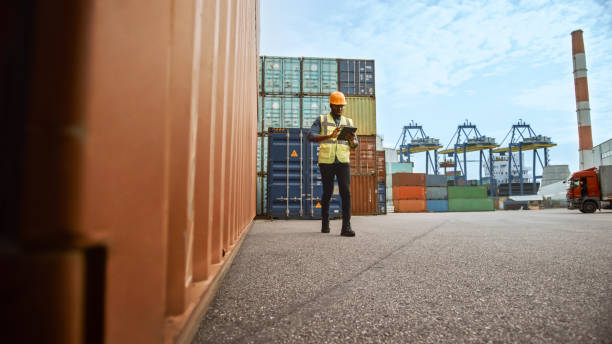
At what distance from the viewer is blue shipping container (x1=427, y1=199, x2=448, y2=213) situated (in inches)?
910

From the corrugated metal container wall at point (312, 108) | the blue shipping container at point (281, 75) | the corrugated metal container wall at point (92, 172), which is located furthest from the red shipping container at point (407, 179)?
the corrugated metal container wall at point (92, 172)

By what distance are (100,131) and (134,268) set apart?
0.73 ft

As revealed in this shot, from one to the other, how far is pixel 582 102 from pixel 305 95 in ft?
102

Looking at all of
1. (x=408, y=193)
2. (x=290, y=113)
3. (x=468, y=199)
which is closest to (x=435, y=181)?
(x=468, y=199)

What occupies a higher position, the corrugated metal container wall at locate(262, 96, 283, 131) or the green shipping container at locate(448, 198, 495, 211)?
the corrugated metal container wall at locate(262, 96, 283, 131)

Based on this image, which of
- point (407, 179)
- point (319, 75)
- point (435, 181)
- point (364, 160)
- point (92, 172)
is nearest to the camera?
point (92, 172)

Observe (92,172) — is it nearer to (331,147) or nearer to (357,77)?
(331,147)

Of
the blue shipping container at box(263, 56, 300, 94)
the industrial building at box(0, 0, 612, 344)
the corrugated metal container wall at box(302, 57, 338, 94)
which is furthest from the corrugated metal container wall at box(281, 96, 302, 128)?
the industrial building at box(0, 0, 612, 344)

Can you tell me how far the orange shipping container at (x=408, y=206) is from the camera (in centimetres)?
2186

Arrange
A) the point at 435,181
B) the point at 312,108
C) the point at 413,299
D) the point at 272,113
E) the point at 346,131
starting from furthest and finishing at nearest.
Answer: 1. the point at 435,181
2. the point at 312,108
3. the point at 272,113
4. the point at 346,131
5. the point at 413,299

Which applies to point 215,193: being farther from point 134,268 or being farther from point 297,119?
point 297,119

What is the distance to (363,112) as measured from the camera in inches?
518

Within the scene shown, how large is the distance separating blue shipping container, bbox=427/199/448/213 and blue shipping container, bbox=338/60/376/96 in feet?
42.8

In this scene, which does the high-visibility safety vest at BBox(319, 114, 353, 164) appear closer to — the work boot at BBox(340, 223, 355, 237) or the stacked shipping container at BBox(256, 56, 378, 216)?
the work boot at BBox(340, 223, 355, 237)
